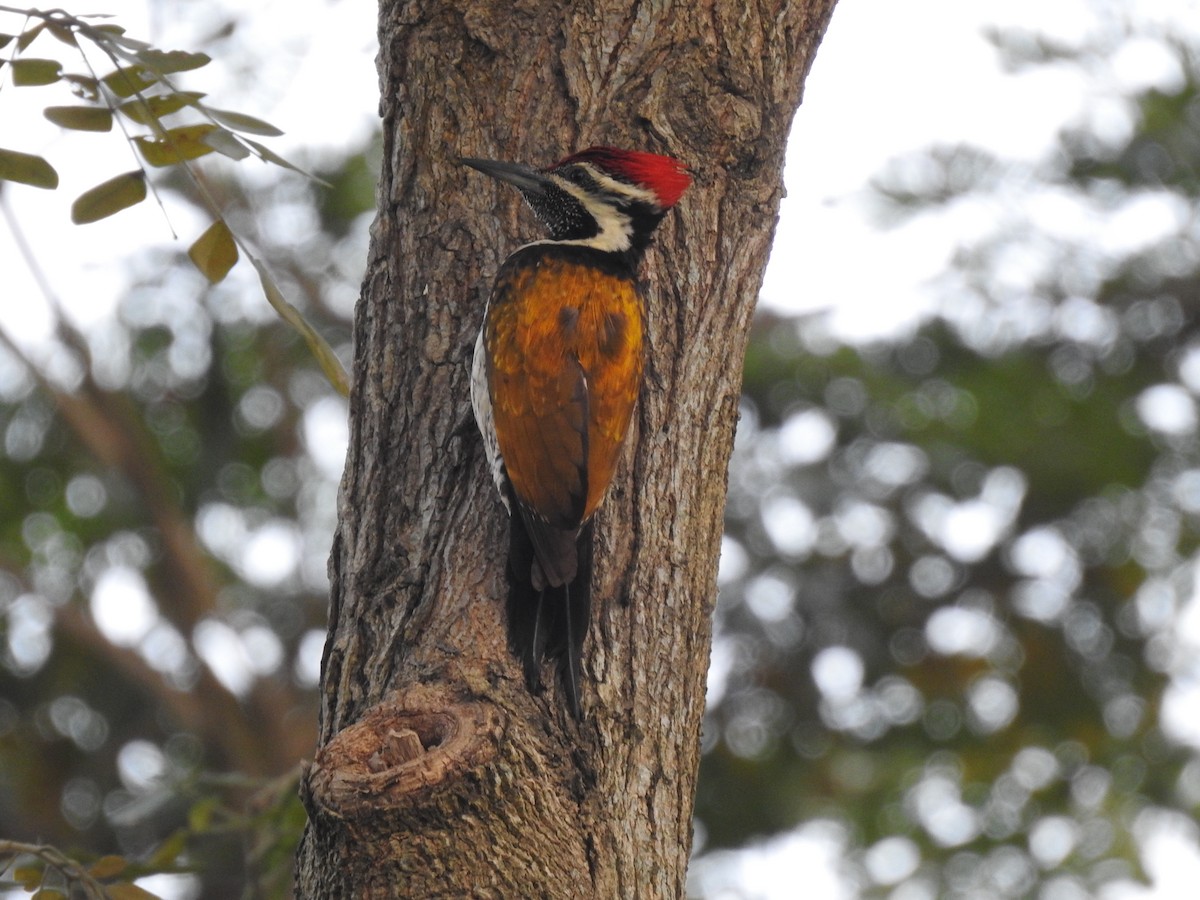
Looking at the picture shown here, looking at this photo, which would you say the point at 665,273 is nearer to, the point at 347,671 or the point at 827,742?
the point at 347,671

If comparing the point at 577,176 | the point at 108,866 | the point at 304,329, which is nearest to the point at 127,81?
the point at 304,329

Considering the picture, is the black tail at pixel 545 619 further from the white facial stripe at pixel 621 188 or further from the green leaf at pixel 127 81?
the green leaf at pixel 127 81

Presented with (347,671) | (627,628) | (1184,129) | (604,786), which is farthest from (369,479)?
(1184,129)

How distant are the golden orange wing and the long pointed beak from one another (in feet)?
0.57

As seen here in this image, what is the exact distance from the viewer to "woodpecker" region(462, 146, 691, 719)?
2932 mm

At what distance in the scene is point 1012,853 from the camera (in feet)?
24.9

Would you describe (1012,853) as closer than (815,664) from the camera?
Yes

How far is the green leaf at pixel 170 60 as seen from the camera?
275 centimetres

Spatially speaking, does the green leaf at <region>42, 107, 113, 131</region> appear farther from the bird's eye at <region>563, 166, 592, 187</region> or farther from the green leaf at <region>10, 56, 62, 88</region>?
the bird's eye at <region>563, 166, 592, 187</region>

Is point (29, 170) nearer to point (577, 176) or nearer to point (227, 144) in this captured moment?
point (227, 144)

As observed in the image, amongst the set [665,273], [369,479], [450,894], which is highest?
[665,273]

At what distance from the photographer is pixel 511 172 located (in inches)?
131

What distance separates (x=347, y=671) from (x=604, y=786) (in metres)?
0.59

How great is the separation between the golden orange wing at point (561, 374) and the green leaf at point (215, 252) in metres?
0.63
